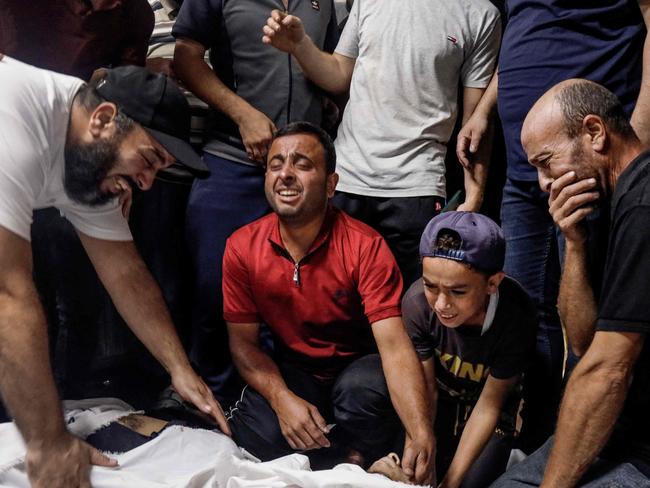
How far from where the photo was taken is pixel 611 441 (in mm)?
1840

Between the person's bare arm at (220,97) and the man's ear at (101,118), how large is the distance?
0.56 meters

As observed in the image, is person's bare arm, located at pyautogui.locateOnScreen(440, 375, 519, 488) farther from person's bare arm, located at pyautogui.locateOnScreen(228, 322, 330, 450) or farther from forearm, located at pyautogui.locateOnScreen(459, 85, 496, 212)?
forearm, located at pyautogui.locateOnScreen(459, 85, 496, 212)

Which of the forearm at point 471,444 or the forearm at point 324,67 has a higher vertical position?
the forearm at point 324,67

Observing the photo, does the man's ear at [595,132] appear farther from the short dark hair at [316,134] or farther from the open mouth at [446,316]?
the short dark hair at [316,134]

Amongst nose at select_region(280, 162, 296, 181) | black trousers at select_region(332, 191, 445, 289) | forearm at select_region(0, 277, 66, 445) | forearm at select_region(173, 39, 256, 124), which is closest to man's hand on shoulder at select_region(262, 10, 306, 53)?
forearm at select_region(173, 39, 256, 124)

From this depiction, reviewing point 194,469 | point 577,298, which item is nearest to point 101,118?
point 194,469

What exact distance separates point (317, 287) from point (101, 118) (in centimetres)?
76

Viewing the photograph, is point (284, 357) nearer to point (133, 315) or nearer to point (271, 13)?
point (133, 315)

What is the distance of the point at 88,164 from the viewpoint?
2053mm

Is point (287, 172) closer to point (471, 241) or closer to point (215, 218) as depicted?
point (215, 218)

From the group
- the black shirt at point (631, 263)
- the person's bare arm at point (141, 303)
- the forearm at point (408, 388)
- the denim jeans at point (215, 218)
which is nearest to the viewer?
the black shirt at point (631, 263)

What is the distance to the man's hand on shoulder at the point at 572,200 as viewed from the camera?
182cm

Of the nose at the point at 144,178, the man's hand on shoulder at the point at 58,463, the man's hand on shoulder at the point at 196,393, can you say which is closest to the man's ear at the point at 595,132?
the nose at the point at 144,178

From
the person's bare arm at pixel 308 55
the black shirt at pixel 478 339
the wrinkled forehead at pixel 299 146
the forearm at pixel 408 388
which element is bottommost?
the forearm at pixel 408 388
